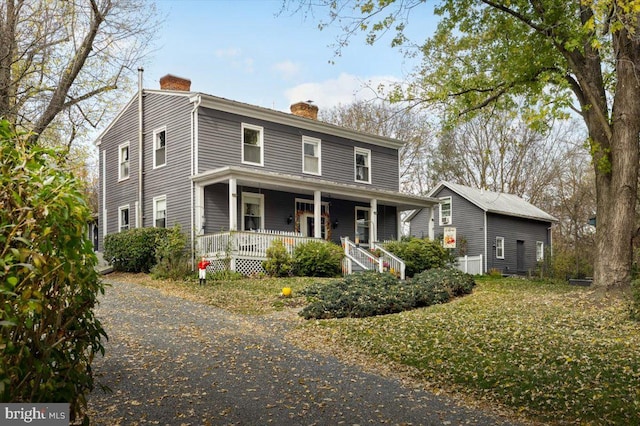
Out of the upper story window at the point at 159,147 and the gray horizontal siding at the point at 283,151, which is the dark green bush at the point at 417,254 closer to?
the gray horizontal siding at the point at 283,151

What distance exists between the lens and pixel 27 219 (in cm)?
296

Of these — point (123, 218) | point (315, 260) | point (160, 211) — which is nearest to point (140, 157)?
→ point (160, 211)

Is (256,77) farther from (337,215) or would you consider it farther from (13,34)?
(337,215)

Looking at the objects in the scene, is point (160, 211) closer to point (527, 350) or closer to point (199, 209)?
point (199, 209)

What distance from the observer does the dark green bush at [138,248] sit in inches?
760

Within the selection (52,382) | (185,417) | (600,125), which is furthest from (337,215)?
(52,382)

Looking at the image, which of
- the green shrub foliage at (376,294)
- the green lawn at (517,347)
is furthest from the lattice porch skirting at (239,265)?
the green shrub foliage at (376,294)

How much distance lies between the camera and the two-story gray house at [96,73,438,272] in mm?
19594

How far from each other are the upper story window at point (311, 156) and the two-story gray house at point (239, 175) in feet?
0.13

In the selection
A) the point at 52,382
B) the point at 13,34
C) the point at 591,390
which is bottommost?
the point at 591,390

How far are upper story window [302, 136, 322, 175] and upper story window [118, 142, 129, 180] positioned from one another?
24.3 feet

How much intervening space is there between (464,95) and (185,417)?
1304 cm

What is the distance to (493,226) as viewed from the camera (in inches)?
1212

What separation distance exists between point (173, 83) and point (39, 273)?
20.5 metres
